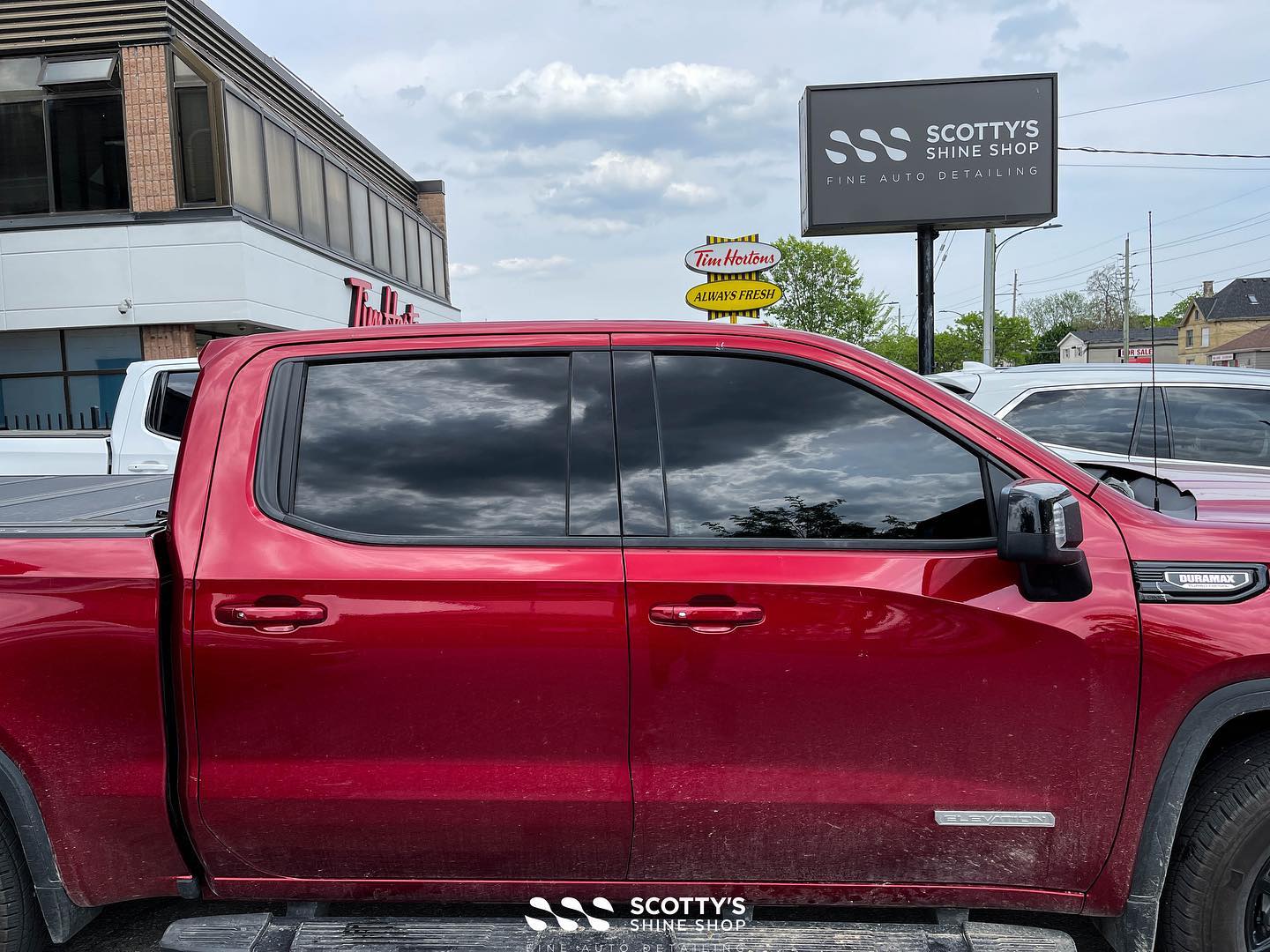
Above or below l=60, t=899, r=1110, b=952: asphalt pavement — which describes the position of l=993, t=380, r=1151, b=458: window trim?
above

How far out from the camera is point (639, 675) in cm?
229

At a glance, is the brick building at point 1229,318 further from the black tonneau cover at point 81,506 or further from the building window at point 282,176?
the black tonneau cover at point 81,506

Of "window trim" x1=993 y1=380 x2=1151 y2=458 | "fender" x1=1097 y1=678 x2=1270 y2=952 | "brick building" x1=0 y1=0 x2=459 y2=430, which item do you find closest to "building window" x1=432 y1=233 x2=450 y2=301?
"brick building" x1=0 y1=0 x2=459 y2=430

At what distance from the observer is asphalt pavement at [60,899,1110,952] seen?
288cm

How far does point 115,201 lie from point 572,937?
61.0ft

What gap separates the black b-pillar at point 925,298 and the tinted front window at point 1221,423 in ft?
29.6

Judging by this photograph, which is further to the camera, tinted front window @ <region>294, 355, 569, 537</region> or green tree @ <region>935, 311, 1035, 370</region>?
green tree @ <region>935, 311, 1035, 370</region>

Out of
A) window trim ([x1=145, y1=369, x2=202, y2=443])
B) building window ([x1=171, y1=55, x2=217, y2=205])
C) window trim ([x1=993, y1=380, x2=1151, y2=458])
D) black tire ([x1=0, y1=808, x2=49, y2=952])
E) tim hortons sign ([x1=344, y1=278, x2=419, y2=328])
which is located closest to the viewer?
black tire ([x1=0, y1=808, x2=49, y2=952])

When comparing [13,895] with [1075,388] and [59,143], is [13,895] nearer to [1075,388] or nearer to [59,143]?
[1075,388]

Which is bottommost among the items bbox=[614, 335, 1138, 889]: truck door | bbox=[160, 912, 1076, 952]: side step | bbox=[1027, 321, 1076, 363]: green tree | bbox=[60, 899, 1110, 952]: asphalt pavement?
bbox=[60, 899, 1110, 952]: asphalt pavement

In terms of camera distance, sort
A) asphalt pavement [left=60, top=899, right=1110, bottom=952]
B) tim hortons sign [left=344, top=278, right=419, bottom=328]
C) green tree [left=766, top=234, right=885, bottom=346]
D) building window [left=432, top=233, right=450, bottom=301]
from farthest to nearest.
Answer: green tree [left=766, top=234, right=885, bottom=346] < building window [left=432, top=233, right=450, bottom=301] < tim hortons sign [left=344, top=278, right=419, bottom=328] < asphalt pavement [left=60, top=899, right=1110, bottom=952]

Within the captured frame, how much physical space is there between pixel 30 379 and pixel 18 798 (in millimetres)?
18435

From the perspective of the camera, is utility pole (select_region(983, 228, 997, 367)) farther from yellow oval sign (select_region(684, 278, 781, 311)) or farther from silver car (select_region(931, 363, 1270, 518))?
silver car (select_region(931, 363, 1270, 518))

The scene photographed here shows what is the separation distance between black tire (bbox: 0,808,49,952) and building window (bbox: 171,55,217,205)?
16.8 meters
